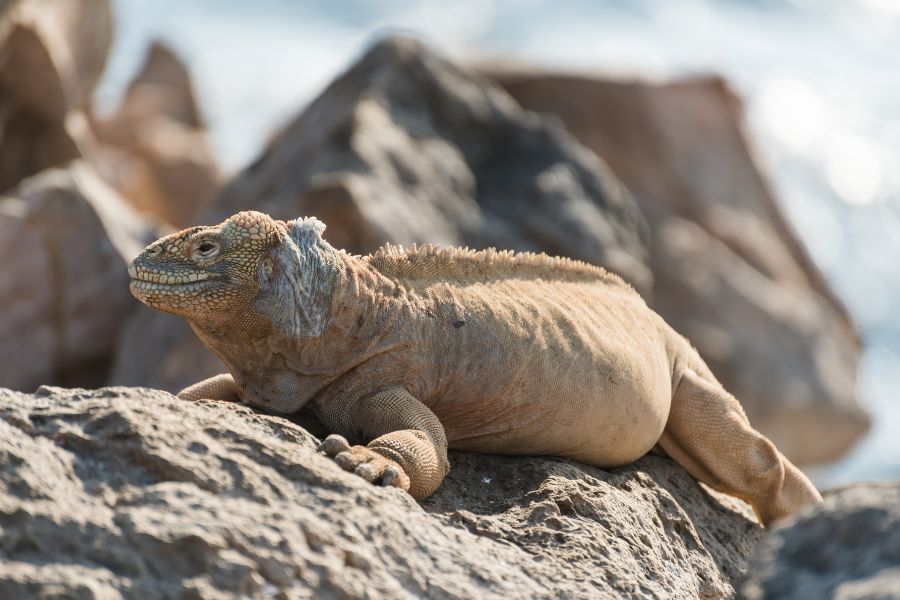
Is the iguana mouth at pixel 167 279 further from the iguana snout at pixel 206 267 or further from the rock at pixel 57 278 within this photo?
the rock at pixel 57 278

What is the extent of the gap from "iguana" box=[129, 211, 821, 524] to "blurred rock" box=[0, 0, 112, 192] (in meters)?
10.0

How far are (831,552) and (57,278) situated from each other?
1135 cm

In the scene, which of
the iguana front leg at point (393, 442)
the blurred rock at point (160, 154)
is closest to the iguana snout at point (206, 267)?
the iguana front leg at point (393, 442)

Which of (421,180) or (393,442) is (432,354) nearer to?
(393,442)

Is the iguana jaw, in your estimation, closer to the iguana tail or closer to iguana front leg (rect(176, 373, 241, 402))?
iguana front leg (rect(176, 373, 241, 402))

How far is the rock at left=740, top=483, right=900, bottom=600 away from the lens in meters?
3.82

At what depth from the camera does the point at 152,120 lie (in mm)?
24531

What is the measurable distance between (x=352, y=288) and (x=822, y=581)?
278 centimetres

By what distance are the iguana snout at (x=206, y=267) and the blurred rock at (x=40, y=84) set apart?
10003 mm

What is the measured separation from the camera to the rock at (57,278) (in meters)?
13.6

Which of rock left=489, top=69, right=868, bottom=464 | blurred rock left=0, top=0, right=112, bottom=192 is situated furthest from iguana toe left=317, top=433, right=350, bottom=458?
rock left=489, top=69, right=868, bottom=464

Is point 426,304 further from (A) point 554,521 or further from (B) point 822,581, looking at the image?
(B) point 822,581

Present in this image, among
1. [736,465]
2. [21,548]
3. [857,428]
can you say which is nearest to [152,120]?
[857,428]

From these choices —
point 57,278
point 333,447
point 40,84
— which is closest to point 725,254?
point 40,84
